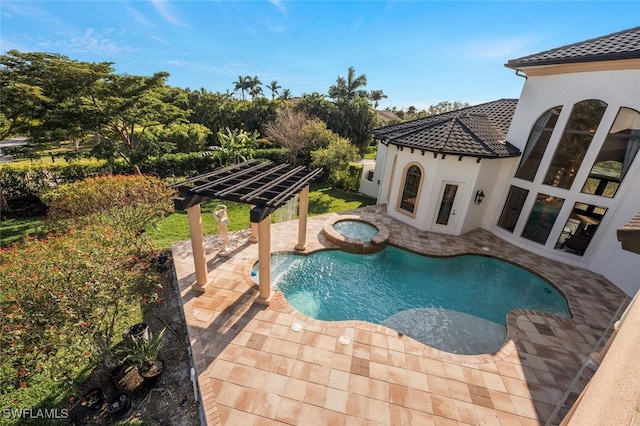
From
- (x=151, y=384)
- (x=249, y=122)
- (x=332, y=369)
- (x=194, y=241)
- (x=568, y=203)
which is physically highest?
(x=249, y=122)

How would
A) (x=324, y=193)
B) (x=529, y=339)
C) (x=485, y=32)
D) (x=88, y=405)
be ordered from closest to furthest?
(x=88, y=405), (x=529, y=339), (x=485, y=32), (x=324, y=193)

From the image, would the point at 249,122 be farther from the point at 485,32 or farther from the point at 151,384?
the point at 151,384

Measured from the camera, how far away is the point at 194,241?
8461 millimetres

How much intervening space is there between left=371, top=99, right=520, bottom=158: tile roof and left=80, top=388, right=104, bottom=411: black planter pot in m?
15.7

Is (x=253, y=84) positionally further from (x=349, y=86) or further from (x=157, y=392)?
(x=157, y=392)

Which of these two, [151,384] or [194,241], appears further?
[194,241]

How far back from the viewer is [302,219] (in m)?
12.0

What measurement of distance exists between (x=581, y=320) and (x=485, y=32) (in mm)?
13250

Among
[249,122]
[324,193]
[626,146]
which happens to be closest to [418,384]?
[626,146]

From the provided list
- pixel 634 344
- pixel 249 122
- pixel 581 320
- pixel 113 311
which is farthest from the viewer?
pixel 249 122

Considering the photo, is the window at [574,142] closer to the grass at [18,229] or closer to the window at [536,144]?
the window at [536,144]

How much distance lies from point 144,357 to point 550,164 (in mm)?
18721

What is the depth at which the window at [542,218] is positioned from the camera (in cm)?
1302

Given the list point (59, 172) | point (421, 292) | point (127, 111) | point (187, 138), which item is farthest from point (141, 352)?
point (187, 138)
